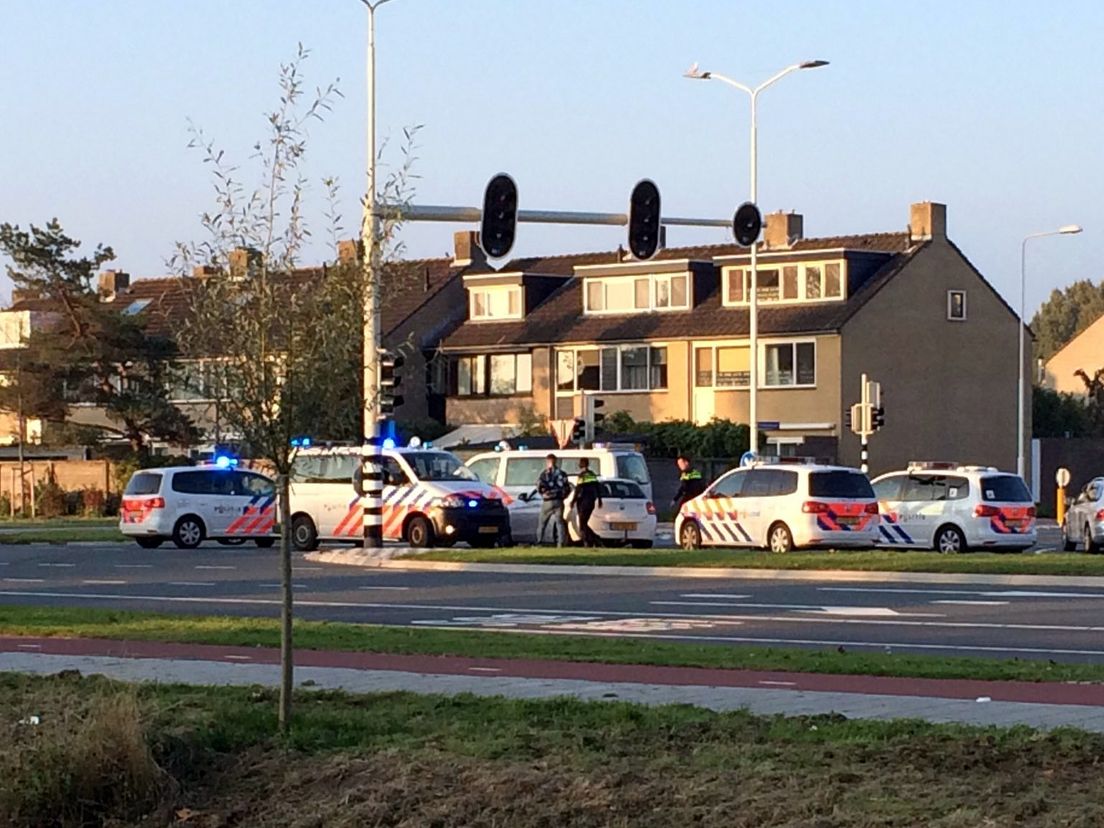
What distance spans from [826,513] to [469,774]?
23.3 meters

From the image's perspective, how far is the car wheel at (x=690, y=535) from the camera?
35031mm

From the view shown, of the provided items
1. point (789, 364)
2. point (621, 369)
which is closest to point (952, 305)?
point (789, 364)

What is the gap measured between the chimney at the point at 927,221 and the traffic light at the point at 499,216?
1502 inches

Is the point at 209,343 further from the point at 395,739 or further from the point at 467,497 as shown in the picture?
the point at 467,497

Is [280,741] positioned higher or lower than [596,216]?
lower

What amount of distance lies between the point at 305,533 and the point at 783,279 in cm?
3041

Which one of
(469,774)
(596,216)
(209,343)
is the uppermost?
(596,216)

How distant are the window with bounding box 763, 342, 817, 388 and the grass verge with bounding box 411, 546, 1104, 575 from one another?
30350mm

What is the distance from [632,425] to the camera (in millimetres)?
61812

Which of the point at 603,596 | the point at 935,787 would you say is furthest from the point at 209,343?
the point at 603,596

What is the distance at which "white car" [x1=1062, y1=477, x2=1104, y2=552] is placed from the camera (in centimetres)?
3438

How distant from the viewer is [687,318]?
66.8 m

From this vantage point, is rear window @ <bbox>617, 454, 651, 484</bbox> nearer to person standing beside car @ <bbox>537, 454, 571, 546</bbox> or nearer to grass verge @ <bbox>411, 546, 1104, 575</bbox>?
person standing beside car @ <bbox>537, 454, 571, 546</bbox>

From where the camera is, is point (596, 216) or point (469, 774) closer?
point (469, 774)
